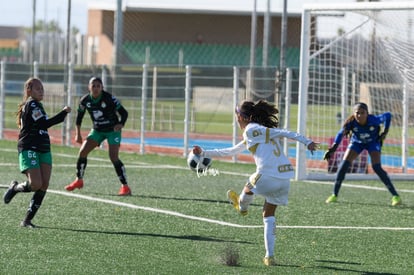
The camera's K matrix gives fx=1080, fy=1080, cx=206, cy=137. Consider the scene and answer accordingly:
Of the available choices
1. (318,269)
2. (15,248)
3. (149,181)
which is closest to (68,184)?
(149,181)

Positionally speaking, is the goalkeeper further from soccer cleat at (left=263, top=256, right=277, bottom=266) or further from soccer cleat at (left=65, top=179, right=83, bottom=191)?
soccer cleat at (left=263, top=256, right=277, bottom=266)

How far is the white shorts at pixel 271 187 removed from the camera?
1041 cm

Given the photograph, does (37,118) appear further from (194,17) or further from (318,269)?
(194,17)

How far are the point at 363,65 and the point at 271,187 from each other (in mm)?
12081

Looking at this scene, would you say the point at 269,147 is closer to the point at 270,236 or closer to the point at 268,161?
the point at 268,161

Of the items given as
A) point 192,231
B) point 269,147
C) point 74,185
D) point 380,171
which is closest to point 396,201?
point 380,171

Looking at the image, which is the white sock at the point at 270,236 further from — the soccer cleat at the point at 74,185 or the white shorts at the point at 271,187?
the soccer cleat at the point at 74,185

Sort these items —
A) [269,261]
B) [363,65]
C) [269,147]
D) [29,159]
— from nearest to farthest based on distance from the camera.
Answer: [269,261], [269,147], [29,159], [363,65]

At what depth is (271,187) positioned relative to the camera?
10422 millimetres

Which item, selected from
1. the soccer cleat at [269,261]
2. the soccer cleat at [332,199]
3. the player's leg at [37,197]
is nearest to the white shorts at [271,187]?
the soccer cleat at [269,261]

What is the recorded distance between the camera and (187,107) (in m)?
23.8

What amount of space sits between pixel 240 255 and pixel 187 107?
13.2 meters

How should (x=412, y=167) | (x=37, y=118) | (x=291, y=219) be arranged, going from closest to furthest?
(x=37, y=118) < (x=291, y=219) < (x=412, y=167)

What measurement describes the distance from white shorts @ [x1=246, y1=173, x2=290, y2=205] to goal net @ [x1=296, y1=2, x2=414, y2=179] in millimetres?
7404
